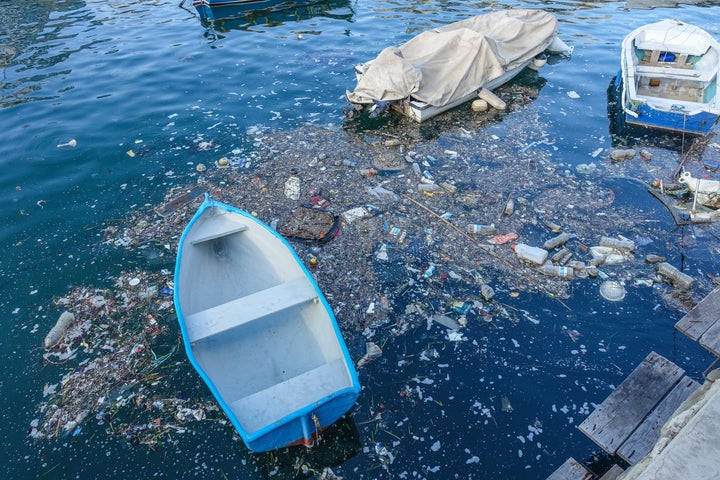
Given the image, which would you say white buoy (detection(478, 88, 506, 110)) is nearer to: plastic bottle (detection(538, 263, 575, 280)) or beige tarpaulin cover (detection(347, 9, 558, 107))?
beige tarpaulin cover (detection(347, 9, 558, 107))

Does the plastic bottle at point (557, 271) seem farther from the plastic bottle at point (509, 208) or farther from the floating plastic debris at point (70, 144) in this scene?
the floating plastic debris at point (70, 144)

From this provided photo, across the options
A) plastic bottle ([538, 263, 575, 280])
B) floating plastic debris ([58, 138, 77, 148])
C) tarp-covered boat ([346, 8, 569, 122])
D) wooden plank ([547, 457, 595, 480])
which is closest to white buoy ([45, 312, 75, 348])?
floating plastic debris ([58, 138, 77, 148])

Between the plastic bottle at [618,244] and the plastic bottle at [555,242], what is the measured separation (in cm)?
63

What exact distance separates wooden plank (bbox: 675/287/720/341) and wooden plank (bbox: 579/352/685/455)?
462mm

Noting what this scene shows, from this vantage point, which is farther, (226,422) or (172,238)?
(172,238)

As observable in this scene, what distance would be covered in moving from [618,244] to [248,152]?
8073 millimetres

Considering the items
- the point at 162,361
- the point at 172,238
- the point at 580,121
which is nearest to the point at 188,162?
the point at 172,238

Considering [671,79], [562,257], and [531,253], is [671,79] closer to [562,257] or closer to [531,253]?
[562,257]

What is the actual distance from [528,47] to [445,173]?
6644mm

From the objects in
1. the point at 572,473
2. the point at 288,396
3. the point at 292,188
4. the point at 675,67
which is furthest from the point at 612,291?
the point at 675,67

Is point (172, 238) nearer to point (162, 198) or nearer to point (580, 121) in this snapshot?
point (162, 198)

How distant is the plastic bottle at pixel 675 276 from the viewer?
654cm

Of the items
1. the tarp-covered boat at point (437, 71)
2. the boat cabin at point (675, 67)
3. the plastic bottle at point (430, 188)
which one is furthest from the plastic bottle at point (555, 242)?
the boat cabin at point (675, 67)

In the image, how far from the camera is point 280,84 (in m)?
13.1
